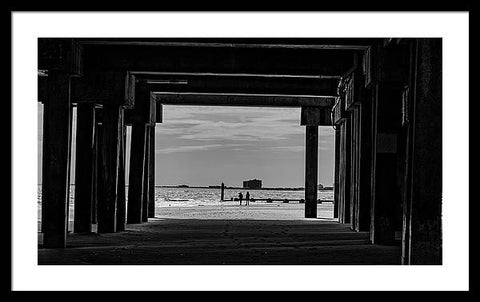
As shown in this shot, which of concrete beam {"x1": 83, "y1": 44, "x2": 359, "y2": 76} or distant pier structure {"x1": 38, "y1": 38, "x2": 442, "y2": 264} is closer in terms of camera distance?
distant pier structure {"x1": 38, "y1": 38, "x2": 442, "y2": 264}

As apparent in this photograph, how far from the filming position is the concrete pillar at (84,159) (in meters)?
16.4

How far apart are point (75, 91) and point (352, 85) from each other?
18.1ft

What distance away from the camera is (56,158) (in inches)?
496

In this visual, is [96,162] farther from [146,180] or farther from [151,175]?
[151,175]

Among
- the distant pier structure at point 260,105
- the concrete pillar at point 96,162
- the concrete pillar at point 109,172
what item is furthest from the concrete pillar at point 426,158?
the concrete pillar at point 96,162

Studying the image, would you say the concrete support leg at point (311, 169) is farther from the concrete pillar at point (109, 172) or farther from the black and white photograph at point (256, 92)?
the concrete pillar at point (109, 172)

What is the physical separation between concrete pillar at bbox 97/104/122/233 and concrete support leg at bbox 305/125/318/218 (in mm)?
9789

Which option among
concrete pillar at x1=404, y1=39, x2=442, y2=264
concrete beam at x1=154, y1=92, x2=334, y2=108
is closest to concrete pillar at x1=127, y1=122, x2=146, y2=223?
concrete beam at x1=154, y1=92, x2=334, y2=108

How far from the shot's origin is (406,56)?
13.6 metres

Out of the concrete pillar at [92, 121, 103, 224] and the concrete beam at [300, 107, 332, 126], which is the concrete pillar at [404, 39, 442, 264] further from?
the concrete beam at [300, 107, 332, 126]

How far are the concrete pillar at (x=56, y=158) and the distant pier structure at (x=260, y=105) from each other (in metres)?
0.01

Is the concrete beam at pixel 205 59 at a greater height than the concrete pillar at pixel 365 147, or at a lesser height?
greater

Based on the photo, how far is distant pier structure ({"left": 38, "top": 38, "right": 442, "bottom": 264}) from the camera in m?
8.88
